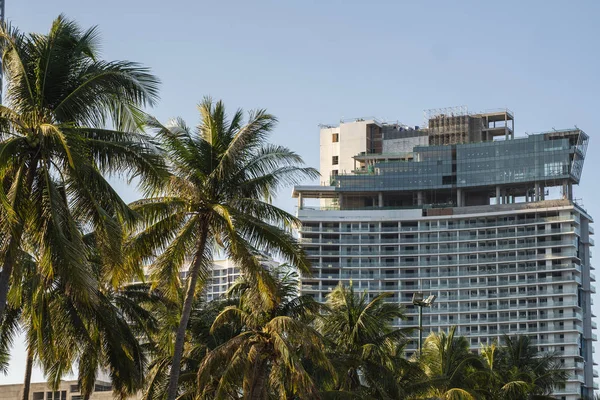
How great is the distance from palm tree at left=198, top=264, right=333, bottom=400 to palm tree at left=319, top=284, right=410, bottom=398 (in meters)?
A: 5.51

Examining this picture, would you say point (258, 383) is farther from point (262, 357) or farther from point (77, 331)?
point (77, 331)

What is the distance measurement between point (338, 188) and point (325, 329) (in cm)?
11913

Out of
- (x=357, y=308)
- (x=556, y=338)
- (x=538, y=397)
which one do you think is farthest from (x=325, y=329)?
(x=556, y=338)

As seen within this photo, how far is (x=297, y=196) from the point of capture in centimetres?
17925

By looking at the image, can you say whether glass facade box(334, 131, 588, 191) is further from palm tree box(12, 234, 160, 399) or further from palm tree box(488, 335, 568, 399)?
palm tree box(12, 234, 160, 399)

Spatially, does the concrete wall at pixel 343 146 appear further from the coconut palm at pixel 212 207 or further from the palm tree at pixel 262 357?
the coconut palm at pixel 212 207

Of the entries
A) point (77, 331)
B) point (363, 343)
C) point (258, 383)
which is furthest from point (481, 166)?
point (77, 331)

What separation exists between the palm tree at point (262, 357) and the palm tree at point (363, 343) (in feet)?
18.1

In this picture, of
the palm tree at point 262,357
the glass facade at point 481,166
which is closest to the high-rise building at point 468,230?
the glass facade at point 481,166

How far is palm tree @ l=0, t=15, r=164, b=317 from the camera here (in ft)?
89.4

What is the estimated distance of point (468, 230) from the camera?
562 feet

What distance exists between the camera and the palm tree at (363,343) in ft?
174

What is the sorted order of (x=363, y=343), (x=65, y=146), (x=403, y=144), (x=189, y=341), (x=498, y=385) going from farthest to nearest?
(x=403, y=144) → (x=498, y=385) → (x=363, y=343) → (x=189, y=341) → (x=65, y=146)

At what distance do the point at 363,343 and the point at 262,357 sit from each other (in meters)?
11.1
